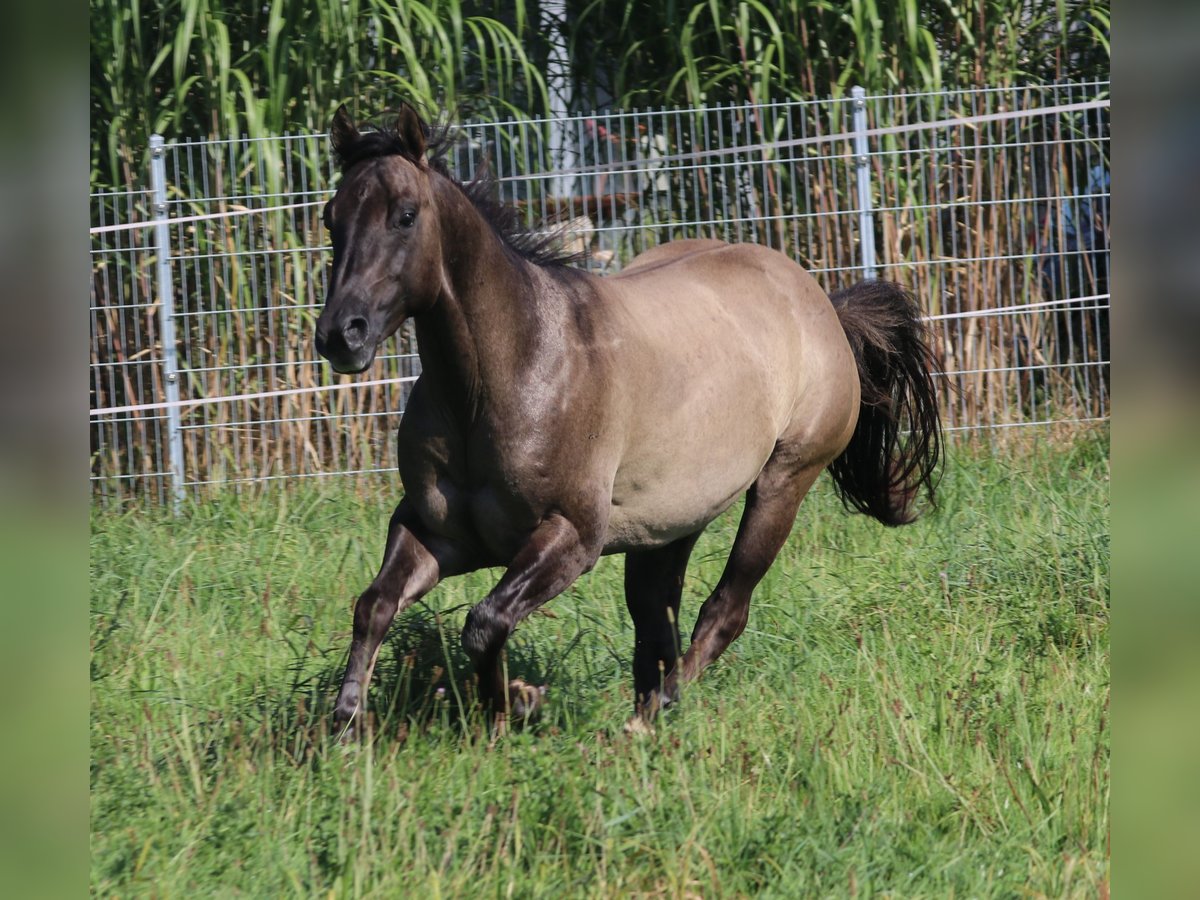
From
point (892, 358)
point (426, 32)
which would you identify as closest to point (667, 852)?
point (892, 358)

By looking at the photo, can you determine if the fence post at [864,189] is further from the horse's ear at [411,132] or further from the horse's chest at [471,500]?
the horse's ear at [411,132]

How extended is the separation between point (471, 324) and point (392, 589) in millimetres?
794

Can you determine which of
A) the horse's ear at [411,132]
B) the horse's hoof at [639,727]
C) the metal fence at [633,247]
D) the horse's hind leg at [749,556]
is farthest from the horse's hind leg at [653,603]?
the metal fence at [633,247]

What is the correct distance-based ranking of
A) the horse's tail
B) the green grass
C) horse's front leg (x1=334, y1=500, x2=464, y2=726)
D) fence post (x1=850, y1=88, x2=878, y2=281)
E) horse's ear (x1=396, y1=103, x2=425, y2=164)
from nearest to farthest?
1. the green grass
2. horse's ear (x1=396, y1=103, x2=425, y2=164)
3. horse's front leg (x1=334, y1=500, x2=464, y2=726)
4. the horse's tail
5. fence post (x1=850, y1=88, x2=878, y2=281)

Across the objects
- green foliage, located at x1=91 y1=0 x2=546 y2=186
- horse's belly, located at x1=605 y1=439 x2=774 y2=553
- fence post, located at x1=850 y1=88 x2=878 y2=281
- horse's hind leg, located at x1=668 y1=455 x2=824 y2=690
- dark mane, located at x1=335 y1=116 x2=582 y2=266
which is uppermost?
green foliage, located at x1=91 y1=0 x2=546 y2=186

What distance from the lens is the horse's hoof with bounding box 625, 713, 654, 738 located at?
3710 millimetres

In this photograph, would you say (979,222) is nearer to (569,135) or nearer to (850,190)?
(850,190)

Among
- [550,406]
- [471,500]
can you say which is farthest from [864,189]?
[471,500]

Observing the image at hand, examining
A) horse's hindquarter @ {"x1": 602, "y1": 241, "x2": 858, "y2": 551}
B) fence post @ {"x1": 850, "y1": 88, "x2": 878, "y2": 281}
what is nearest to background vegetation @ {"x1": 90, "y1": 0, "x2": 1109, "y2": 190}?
fence post @ {"x1": 850, "y1": 88, "x2": 878, "y2": 281}

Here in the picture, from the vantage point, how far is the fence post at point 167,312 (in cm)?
758

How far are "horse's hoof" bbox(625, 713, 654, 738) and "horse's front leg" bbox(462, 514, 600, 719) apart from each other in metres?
0.30

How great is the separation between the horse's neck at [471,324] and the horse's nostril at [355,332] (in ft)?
1.27

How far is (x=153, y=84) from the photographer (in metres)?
8.25

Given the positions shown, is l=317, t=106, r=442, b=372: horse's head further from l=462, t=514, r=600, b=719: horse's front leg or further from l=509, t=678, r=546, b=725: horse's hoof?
l=509, t=678, r=546, b=725: horse's hoof
